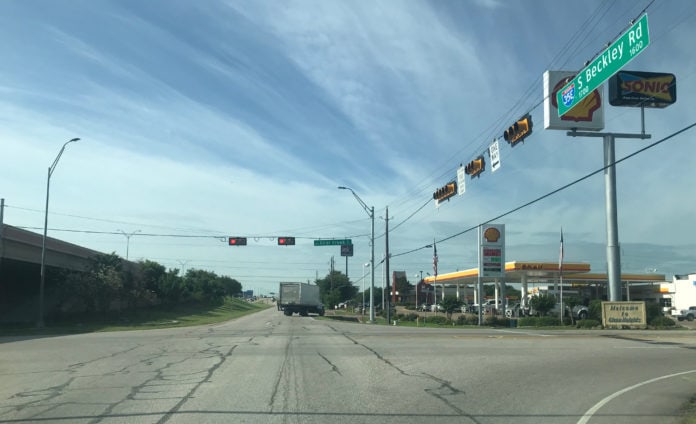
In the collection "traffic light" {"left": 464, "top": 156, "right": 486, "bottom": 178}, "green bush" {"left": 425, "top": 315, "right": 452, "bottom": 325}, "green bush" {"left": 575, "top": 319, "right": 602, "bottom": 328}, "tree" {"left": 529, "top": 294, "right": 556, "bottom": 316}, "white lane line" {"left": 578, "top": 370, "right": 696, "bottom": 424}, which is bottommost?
"green bush" {"left": 425, "top": 315, "right": 452, "bottom": 325}

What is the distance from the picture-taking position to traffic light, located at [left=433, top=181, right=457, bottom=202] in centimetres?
3094

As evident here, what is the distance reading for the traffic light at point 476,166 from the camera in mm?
26156

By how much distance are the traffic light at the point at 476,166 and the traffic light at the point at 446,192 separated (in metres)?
3.41

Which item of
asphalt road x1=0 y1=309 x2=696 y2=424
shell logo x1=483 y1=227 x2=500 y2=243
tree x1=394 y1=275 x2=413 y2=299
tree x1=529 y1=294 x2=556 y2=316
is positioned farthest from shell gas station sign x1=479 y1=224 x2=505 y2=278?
tree x1=394 y1=275 x2=413 y2=299

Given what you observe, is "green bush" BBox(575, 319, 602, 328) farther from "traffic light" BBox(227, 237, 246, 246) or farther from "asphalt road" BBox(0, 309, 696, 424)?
"traffic light" BBox(227, 237, 246, 246)

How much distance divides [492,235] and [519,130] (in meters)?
31.2

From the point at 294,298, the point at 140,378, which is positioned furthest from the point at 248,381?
the point at 294,298

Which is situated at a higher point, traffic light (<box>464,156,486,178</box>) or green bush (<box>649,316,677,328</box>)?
traffic light (<box>464,156,486,178</box>)

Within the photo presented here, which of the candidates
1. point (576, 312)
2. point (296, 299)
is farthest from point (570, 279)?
point (296, 299)

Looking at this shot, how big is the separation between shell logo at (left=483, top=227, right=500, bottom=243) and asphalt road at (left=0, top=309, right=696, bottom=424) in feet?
101

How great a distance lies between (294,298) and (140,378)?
57483mm

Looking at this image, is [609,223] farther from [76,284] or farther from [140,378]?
[76,284]

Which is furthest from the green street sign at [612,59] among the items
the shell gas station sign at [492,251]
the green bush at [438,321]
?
A: the shell gas station sign at [492,251]

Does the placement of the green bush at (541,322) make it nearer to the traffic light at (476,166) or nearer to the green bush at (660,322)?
the green bush at (660,322)
